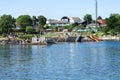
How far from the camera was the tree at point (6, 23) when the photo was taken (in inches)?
6327

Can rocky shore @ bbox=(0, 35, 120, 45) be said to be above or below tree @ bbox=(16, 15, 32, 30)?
below

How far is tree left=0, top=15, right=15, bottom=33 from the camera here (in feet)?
527

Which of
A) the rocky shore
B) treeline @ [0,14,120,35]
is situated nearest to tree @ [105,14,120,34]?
treeline @ [0,14,120,35]

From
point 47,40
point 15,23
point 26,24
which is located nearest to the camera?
point 47,40

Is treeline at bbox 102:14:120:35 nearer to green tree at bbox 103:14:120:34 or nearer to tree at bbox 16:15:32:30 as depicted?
green tree at bbox 103:14:120:34

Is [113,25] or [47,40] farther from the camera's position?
[113,25]

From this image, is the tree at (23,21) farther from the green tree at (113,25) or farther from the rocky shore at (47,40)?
the rocky shore at (47,40)

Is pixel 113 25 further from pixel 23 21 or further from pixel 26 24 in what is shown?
pixel 23 21

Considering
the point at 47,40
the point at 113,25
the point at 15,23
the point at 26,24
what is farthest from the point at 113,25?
the point at 47,40

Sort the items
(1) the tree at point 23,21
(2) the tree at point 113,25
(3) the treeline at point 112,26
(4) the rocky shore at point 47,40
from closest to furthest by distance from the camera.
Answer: (4) the rocky shore at point 47,40, (3) the treeline at point 112,26, (2) the tree at point 113,25, (1) the tree at point 23,21

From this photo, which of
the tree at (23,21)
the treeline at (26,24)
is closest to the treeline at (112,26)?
the treeline at (26,24)

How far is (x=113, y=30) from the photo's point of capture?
548 feet

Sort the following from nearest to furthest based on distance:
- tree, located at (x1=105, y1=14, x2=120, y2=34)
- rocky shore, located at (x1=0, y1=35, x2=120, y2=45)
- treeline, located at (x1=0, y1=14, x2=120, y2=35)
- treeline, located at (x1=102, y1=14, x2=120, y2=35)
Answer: rocky shore, located at (x1=0, y1=35, x2=120, y2=45)
treeline, located at (x1=0, y1=14, x2=120, y2=35)
treeline, located at (x1=102, y1=14, x2=120, y2=35)
tree, located at (x1=105, y1=14, x2=120, y2=34)

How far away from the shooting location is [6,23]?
537 feet
